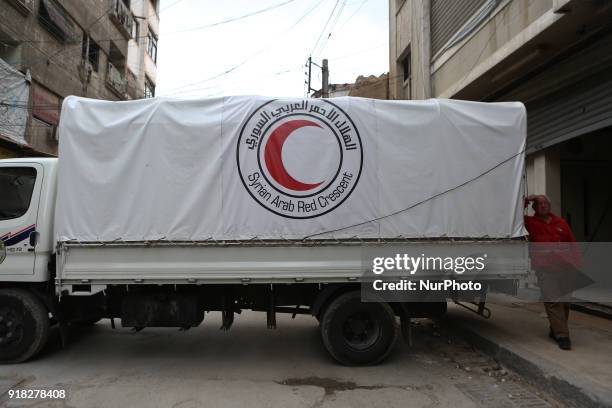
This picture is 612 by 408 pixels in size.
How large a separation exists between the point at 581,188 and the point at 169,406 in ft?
30.9

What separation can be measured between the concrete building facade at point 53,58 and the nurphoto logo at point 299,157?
11013 millimetres

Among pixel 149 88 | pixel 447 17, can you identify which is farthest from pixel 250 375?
pixel 149 88

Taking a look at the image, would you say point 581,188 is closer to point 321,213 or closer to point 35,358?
point 321,213

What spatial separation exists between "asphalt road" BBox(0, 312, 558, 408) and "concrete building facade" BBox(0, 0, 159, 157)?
9947 mm

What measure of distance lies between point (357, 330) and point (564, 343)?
2366mm

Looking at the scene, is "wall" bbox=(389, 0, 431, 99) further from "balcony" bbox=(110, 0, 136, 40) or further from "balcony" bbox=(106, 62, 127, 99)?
"balcony" bbox=(110, 0, 136, 40)

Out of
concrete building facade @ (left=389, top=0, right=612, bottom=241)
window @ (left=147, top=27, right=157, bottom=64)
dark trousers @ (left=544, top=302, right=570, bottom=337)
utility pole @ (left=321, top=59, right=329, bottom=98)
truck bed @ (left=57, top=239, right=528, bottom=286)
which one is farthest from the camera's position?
window @ (left=147, top=27, right=157, bottom=64)

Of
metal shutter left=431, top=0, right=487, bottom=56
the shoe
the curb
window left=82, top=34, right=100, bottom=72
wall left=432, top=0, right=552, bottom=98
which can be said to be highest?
window left=82, top=34, right=100, bottom=72

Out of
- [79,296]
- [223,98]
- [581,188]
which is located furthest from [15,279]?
[581,188]

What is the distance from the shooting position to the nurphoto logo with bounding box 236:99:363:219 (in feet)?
15.5

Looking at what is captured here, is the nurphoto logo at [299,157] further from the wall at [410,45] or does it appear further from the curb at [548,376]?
the wall at [410,45]

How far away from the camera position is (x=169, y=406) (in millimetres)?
3869

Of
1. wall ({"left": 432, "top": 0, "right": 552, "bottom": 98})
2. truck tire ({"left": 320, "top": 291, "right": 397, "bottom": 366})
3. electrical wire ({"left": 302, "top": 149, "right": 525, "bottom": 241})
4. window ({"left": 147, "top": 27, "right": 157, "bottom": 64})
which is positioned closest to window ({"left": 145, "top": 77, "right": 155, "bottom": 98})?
window ({"left": 147, "top": 27, "right": 157, "bottom": 64})

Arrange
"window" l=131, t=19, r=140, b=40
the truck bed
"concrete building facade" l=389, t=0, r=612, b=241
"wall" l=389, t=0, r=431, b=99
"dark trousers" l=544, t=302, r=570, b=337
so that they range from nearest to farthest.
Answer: the truck bed → "dark trousers" l=544, t=302, r=570, b=337 → "concrete building facade" l=389, t=0, r=612, b=241 → "wall" l=389, t=0, r=431, b=99 → "window" l=131, t=19, r=140, b=40
